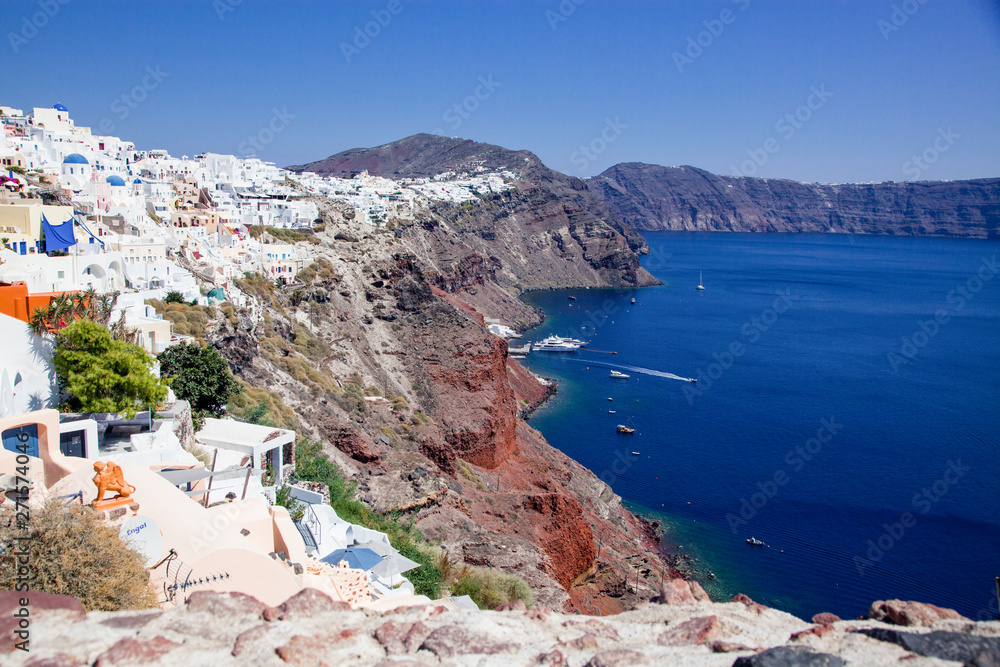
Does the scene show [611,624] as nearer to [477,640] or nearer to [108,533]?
[477,640]

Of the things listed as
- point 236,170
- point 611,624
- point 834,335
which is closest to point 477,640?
point 611,624

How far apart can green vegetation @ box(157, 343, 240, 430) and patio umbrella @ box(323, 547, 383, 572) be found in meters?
6.84

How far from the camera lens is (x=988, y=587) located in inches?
1188

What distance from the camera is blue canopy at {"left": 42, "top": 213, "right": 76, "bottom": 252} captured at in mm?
25016

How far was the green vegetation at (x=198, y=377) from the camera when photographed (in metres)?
17.8

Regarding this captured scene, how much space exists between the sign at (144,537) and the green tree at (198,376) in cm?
954

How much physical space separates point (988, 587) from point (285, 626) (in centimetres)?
3426

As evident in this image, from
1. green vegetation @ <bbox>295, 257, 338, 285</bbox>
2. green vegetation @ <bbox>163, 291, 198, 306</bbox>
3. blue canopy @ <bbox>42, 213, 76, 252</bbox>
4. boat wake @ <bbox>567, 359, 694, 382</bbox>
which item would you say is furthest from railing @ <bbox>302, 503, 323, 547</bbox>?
boat wake @ <bbox>567, 359, 694, 382</bbox>

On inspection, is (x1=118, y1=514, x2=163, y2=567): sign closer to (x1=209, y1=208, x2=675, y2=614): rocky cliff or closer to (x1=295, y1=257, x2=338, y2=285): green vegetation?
(x1=209, y1=208, x2=675, y2=614): rocky cliff

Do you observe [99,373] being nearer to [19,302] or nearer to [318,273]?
[19,302]

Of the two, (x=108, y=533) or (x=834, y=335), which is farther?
(x=834, y=335)

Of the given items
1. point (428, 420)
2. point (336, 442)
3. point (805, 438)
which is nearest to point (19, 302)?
point (336, 442)

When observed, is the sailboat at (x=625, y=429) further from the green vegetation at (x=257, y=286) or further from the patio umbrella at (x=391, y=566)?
the patio umbrella at (x=391, y=566)

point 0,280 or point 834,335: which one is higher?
point 0,280
